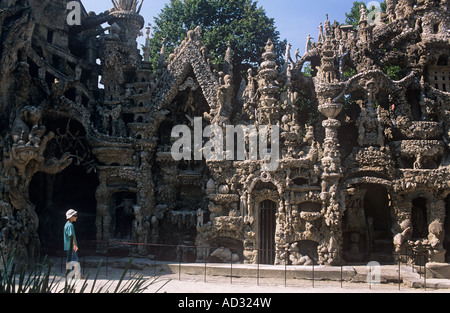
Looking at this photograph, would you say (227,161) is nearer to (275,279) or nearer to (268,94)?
(268,94)

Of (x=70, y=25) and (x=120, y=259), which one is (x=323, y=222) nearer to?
(x=120, y=259)

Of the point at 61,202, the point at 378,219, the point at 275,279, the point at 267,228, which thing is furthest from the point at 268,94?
the point at 61,202

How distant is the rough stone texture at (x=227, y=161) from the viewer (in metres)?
16.1

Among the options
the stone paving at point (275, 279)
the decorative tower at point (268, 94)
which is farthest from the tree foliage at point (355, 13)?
the stone paving at point (275, 279)

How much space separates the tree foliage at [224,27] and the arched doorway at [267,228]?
40.4 feet

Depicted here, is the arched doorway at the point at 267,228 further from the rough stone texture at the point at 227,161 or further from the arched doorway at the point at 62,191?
the arched doorway at the point at 62,191

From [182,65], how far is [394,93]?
31.4ft

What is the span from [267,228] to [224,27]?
49.4 feet

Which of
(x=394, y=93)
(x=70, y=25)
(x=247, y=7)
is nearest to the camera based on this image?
(x=394, y=93)

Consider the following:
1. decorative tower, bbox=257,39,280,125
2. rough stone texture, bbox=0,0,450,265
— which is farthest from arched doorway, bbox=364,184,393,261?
decorative tower, bbox=257,39,280,125

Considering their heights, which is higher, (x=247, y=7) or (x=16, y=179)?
(x=247, y=7)

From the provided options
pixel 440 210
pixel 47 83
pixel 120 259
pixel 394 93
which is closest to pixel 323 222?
pixel 440 210
